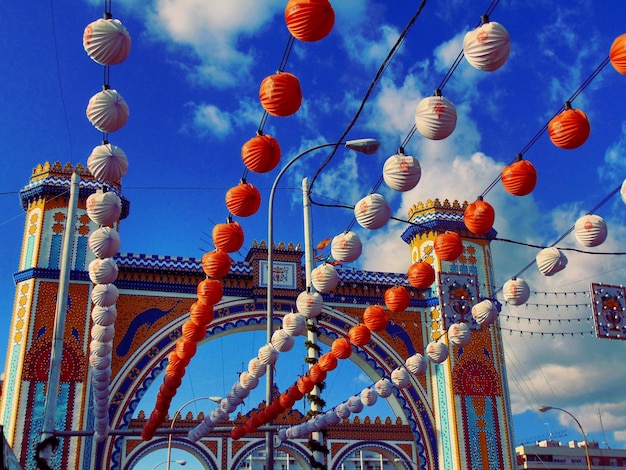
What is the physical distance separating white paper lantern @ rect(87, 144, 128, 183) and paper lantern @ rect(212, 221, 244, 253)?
208 centimetres

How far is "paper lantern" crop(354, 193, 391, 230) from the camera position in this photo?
9938 millimetres

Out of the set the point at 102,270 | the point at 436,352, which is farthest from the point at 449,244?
the point at 102,270

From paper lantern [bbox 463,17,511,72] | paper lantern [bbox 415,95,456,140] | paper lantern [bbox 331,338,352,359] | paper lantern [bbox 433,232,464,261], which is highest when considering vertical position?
paper lantern [bbox 463,17,511,72]

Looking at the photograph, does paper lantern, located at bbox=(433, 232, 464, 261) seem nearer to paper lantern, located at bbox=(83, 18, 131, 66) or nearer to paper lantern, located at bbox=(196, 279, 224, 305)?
paper lantern, located at bbox=(196, 279, 224, 305)

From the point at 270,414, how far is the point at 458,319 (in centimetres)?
1099

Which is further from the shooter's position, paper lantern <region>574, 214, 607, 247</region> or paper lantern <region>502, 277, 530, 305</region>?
paper lantern <region>502, 277, 530, 305</region>

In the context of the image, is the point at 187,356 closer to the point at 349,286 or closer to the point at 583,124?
the point at 583,124

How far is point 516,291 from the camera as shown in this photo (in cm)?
1213

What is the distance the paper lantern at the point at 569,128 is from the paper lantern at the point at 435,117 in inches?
45.0

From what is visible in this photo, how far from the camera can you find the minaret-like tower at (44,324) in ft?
65.9

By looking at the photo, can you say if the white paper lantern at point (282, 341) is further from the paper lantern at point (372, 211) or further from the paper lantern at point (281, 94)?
the paper lantern at point (281, 94)

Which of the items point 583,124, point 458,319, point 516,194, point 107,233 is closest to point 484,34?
point 583,124

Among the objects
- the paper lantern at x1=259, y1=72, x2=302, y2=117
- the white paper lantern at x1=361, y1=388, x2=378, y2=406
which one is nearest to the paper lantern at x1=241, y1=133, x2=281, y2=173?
the paper lantern at x1=259, y1=72, x2=302, y2=117

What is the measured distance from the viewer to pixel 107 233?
35.6 feet
